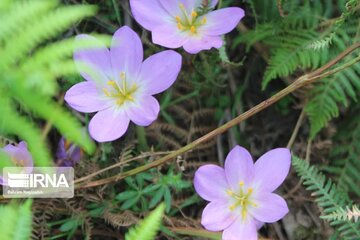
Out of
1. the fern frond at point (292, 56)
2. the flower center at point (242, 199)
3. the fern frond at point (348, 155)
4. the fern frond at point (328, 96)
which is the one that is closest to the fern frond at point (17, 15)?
the flower center at point (242, 199)

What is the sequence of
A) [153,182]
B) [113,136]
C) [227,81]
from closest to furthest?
[113,136] < [153,182] < [227,81]

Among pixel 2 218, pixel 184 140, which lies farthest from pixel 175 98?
pixel 2 218

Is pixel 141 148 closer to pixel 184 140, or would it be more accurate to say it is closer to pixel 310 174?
pixel 184 140

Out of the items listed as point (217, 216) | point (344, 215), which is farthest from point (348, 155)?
point (217, 216)

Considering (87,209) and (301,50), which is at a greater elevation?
(301,50)

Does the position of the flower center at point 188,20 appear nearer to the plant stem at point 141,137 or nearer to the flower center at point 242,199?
the plant stem at point 141,137

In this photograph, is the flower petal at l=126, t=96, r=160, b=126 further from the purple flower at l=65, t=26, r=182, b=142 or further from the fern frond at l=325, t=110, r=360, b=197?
the fern frond at l=325, t=110, r=360, b=197

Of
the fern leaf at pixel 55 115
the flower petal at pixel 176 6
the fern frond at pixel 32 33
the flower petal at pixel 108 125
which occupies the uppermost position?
the fern frond at pixel 32 33
